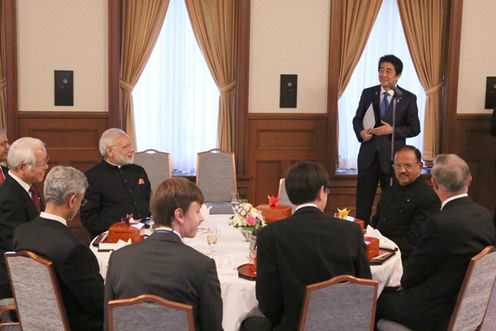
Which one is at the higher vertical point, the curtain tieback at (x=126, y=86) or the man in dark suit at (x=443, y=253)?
the curtain tieback at (x=126, y=86)

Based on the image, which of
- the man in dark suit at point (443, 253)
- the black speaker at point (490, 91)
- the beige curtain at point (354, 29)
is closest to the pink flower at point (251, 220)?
the man in dark suit at point (443, 253)

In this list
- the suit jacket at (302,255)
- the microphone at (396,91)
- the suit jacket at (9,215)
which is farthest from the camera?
the microphone at (396,91)

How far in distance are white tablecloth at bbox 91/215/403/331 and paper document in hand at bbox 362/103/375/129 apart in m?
2.44

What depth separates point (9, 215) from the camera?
3.66 meters

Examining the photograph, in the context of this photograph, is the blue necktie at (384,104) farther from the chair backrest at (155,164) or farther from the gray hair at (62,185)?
the gray hair at (62,185)

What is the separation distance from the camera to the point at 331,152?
704cm

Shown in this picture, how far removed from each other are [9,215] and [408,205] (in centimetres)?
247

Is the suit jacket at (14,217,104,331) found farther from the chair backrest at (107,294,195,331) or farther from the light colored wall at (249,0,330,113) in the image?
the light colored wall at (249,0,330,113)

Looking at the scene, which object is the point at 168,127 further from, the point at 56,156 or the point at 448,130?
the point at 448,130

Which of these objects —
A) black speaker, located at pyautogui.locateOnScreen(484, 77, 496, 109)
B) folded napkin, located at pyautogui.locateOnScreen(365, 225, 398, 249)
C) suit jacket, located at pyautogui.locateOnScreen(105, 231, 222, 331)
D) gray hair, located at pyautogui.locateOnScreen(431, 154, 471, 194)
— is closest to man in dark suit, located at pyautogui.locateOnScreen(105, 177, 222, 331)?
suit jacket, located at pyautogui.locateOnScreen(105, 231, 222, 331)

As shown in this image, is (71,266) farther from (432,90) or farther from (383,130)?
(432,90)

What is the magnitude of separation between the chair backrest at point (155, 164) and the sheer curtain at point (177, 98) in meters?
0.78

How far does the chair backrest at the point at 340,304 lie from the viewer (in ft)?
8.79

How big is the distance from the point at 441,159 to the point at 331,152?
11.6 ft
